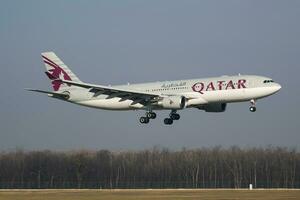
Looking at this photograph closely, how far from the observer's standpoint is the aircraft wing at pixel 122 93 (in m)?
78.2

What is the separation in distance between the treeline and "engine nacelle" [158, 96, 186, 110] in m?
65.4

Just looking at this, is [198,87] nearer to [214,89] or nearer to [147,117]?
[214,89]

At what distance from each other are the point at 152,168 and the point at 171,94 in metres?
99.4

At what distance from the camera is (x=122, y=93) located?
79938 mm

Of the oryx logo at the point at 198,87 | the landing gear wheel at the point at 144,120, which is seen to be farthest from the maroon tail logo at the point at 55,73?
the oryx logo at the point at 198,87

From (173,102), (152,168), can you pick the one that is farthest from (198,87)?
(152,168)

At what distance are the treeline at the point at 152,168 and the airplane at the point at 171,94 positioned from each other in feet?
186

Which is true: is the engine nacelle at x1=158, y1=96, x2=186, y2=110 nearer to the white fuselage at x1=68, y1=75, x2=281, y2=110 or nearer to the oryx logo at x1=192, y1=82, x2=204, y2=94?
the white fuselage at x1=68, y1=75, x2=281, y2=110

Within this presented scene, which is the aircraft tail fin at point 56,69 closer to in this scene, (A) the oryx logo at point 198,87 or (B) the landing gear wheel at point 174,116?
(B) the landing gear wheel at point 174,116

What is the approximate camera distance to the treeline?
152250mm

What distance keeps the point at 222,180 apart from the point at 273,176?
10.5m

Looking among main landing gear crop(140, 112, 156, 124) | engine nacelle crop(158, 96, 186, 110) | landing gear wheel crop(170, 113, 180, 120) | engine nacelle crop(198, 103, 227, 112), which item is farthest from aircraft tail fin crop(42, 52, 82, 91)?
engine nacelle crop(198, 103, 227, 112)

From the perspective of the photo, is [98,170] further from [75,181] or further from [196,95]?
[196,95]

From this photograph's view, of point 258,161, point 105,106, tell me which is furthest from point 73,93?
point 258,161
